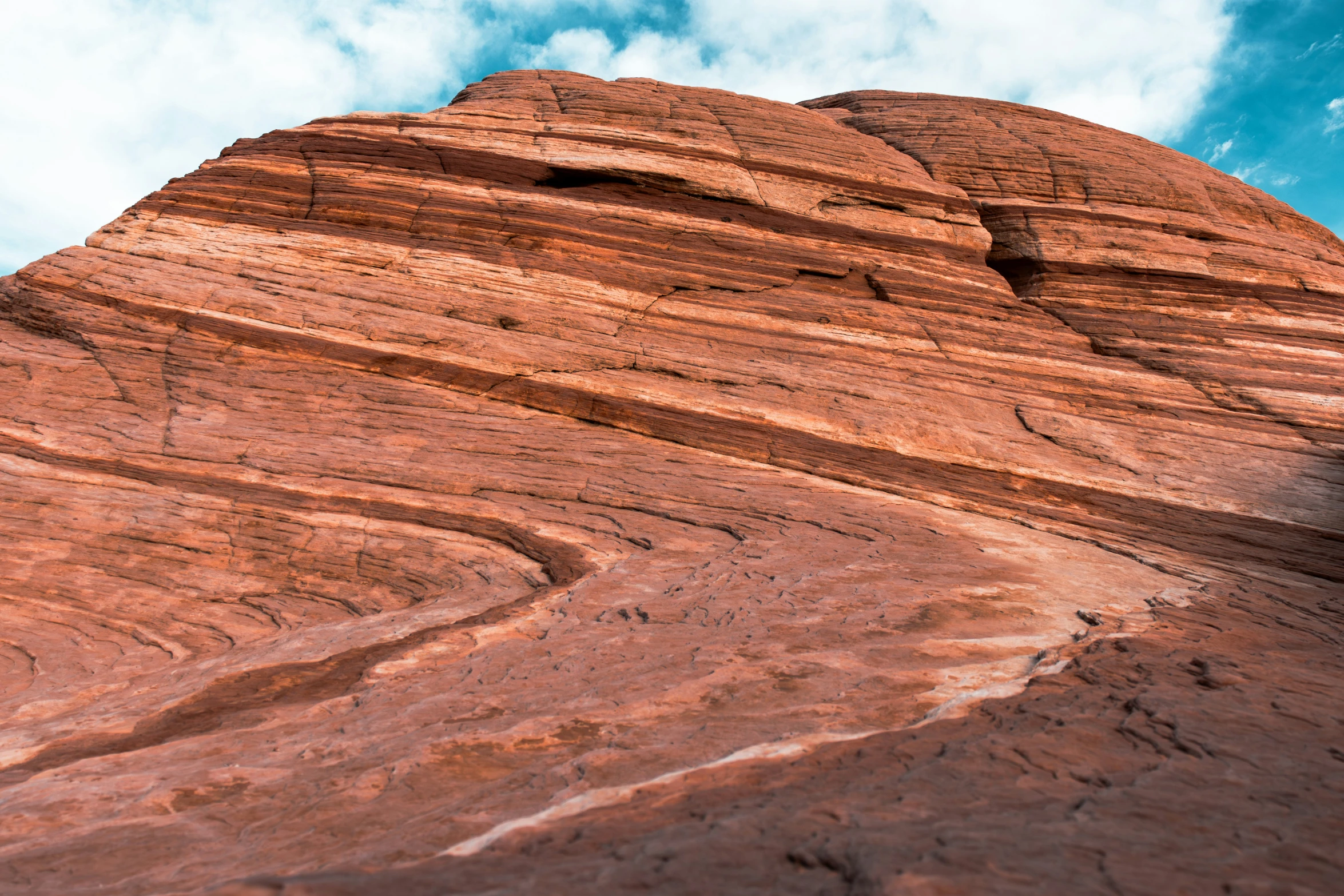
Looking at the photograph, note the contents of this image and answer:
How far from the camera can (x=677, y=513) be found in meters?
11.5

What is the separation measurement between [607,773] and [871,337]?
44.9 feet

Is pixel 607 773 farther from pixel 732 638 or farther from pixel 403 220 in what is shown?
pixel 403 220

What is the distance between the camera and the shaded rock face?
3715 millimetres

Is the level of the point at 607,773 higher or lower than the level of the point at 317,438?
lower

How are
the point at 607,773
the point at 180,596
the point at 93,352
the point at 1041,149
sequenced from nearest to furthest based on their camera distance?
the point at 607,773 → the point at 180,596 → the point at 93,352 → the point at 1041,149

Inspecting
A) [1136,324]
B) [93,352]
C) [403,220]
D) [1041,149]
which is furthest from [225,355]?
[1041,149]

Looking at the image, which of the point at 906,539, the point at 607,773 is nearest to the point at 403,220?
the point at 906,539

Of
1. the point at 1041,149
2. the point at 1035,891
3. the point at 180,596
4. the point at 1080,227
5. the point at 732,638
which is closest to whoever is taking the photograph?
the point at 1035,891

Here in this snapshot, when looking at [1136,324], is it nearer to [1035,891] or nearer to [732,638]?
[732,638]

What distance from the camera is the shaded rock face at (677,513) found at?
12.2ft

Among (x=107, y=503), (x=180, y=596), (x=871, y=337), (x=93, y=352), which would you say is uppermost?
(x=871, y=337)

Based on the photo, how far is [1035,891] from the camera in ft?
8.38

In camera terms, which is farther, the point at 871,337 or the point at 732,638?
the point at 871,337

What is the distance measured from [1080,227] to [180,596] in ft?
67.0
